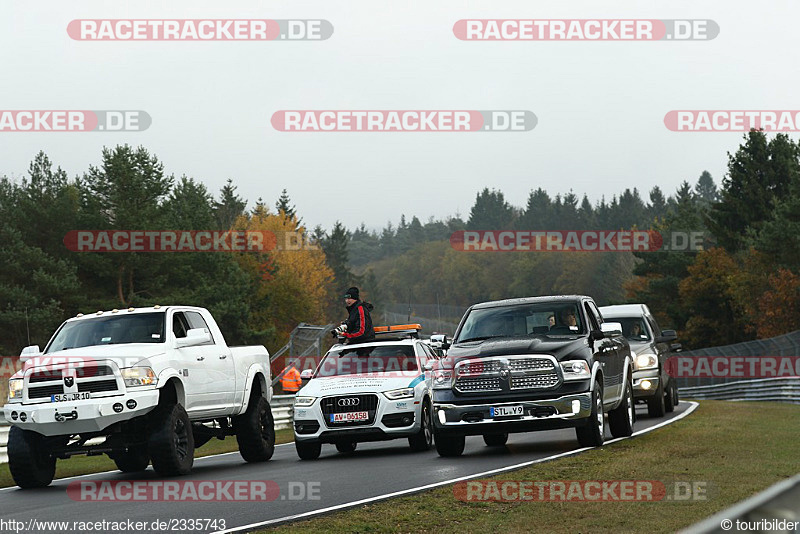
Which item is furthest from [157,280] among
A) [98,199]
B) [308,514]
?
[308,514]

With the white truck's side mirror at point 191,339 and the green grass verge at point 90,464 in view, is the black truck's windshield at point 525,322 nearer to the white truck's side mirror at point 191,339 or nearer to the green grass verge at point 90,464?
the white truck's side mirror at point 191,339

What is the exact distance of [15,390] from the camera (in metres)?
13.8

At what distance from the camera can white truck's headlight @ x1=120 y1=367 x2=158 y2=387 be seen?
1363 cm

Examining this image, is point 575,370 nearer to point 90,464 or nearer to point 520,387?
point 520,387

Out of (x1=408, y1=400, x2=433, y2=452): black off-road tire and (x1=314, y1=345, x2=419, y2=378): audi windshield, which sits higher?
(x1=314, y1=345, x2=419, y2=378): audi windshield

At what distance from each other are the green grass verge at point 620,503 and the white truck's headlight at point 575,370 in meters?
0.93

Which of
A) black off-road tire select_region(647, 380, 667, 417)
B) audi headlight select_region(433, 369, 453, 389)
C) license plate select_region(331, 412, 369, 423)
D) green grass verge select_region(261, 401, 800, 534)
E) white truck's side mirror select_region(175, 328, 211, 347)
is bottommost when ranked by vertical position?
black off-road tire select_region(647, 380, 667, 417)

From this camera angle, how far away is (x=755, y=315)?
8194cm

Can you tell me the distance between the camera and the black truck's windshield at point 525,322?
16.3m

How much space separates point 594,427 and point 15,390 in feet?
22.9

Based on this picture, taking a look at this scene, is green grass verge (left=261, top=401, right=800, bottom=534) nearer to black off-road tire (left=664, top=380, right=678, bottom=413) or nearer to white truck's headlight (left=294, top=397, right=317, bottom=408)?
white truck's headlight (left=294, top=397, right=317, bottom=408)

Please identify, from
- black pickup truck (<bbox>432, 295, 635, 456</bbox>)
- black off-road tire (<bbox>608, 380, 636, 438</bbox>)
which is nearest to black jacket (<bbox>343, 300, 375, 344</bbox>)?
black pickup truck (<bbox>432, 295, 635, 456</bbox>)

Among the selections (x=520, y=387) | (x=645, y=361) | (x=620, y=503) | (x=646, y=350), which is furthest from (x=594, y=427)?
(x=646, y=350)

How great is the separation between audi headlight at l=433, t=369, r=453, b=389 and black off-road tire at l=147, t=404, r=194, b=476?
3178 mm
